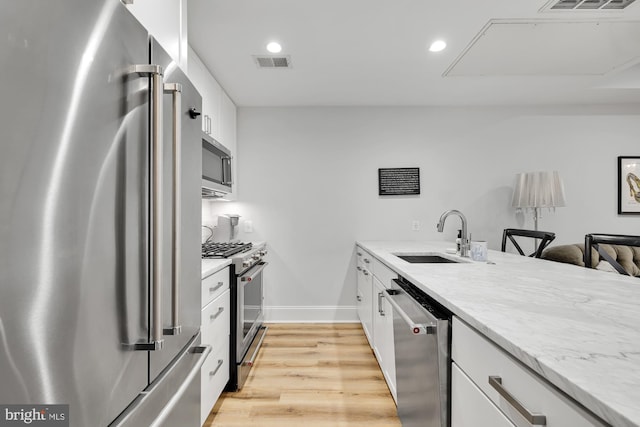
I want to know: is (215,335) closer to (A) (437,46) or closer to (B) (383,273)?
(B) (383,273)

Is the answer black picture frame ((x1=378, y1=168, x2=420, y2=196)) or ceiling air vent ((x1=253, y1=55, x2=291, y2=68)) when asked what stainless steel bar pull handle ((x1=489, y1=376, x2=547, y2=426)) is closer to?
ceiling air vent ((x1=253, y1=55, x2=291, y2=68))

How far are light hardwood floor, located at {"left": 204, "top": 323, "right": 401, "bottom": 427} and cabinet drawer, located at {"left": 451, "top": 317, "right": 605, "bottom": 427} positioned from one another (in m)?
1.13

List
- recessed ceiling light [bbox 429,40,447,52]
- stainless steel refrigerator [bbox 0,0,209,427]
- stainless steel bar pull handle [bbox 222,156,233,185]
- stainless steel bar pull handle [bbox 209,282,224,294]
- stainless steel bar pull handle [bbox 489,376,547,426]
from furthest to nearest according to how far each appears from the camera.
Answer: stainless steel bar pull handle [bbox 222,156,233,185] < recessed ceiling light [bbox 429,40,447,52] < stainless steel bar pull handle [bbox 209,282,224,294] < stainless steel bar pull handle [bbox 489,376,547,426] < stainless steel refrigerator [bbox 0,0,209,427]

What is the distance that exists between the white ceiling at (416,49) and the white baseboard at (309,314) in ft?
7.63

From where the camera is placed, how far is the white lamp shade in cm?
317

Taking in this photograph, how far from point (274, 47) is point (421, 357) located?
2.27 meters

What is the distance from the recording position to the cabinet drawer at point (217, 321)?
64.8 inches

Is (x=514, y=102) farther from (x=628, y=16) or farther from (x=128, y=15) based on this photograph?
(x=128, y=15)

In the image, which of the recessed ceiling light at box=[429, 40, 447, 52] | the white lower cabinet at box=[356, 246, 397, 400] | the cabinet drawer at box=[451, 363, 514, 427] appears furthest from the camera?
the recessed ceiling light at box=[429, 40, 447, 52]

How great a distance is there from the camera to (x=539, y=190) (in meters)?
3.24

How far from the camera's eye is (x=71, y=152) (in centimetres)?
58

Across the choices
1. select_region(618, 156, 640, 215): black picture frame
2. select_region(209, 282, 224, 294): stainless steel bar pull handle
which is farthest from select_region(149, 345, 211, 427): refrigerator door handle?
select_region(618, 156, 640, 215): black picture frame

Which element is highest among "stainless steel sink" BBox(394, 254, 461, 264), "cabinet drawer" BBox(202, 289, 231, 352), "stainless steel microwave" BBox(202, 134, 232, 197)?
"stainless steel microwave" BBox(202, 134, 232, 197)

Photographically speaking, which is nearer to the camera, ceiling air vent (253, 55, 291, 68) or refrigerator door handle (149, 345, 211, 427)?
refrigerator door handle (149, 345, 211, 427)
